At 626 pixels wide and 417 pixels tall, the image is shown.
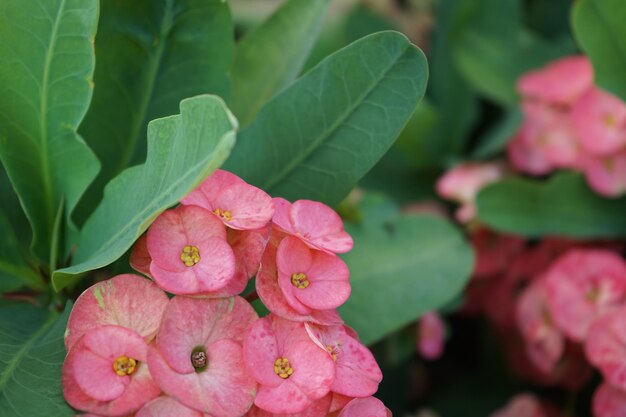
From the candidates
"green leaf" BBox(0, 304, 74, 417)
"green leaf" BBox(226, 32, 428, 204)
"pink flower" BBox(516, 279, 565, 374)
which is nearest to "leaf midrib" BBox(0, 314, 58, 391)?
"green leaf" BBox(0, 304, 74, 417)

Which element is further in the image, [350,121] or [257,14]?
[257,14]

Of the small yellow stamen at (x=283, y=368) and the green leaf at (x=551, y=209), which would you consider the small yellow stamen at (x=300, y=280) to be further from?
the green leaf at (x=551, y=209)

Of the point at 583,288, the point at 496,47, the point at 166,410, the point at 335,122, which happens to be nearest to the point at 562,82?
the point at 496,47

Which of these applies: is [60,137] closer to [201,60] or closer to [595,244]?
[201,60]

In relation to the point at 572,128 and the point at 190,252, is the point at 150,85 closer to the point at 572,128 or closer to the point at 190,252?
the point at 190,252

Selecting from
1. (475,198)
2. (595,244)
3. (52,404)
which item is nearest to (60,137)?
(52,404)
